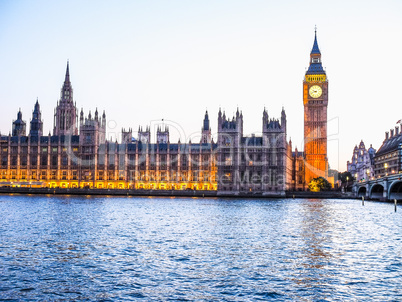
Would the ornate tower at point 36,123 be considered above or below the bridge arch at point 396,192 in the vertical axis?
above

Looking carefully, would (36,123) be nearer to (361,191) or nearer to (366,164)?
(361,191)

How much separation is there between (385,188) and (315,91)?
266 ft

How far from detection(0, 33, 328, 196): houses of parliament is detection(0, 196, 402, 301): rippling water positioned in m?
91.0

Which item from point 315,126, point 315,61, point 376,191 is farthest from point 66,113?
point 376,191

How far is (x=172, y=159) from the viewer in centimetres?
15250

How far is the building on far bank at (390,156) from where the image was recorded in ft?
422

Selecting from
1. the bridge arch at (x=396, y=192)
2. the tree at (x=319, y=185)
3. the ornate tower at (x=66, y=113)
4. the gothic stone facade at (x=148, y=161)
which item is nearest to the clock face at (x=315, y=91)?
the gothic stone facade at (x=148, y=161)

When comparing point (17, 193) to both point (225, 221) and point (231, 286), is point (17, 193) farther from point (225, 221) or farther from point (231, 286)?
point (231, 286)

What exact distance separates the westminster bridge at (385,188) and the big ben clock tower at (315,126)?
101 feet

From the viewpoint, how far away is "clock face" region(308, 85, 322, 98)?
17388 centimetres

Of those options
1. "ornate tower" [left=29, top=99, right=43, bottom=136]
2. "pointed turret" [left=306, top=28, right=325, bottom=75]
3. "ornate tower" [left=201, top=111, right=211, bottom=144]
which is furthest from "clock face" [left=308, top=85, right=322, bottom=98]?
"ornate tower" [left=29, top=99, right=43, bottom=136]

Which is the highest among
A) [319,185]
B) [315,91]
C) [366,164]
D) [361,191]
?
[315,91]

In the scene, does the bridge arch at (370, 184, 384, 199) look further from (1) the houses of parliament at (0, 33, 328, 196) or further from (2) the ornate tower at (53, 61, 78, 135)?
(2) the ornate tower at (53, 61, 78, 135)

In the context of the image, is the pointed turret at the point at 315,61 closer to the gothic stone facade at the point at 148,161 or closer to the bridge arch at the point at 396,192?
the gothic stone facade at the point at 148,161
